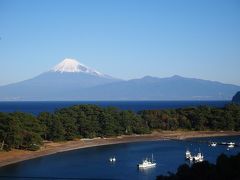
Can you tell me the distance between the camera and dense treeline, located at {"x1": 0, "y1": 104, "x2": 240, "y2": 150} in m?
42.7

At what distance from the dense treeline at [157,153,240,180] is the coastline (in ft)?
69.1

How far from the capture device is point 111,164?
37406 millimetres

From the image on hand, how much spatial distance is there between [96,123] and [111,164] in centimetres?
1652

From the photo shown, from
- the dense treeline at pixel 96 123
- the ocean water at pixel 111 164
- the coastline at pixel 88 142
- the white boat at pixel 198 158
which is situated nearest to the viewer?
the ocean water at pixel 111 164

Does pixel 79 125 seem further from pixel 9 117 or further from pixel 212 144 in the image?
pixel 212 144

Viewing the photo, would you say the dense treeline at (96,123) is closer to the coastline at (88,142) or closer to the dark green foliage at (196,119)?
the dark green foliage at (196,119)

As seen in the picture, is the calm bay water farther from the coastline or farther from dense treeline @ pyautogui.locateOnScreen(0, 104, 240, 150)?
dense treeline @ pyautogui.locateOnScreen(0, 104, 240, 150)

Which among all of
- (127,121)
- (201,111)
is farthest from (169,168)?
(201,111)

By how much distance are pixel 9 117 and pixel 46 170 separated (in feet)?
33.2

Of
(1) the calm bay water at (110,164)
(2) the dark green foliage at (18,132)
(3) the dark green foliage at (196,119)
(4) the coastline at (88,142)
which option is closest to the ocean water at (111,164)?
(1) the calm bay water at (110,164)

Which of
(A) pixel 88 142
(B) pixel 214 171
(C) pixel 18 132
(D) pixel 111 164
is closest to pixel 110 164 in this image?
(D) pixel 111 164

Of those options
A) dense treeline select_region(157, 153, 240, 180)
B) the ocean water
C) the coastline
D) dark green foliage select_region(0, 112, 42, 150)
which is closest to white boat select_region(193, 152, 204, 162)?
the ocean water

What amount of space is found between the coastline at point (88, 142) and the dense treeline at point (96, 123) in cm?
89

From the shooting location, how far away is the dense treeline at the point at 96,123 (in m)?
42.7
